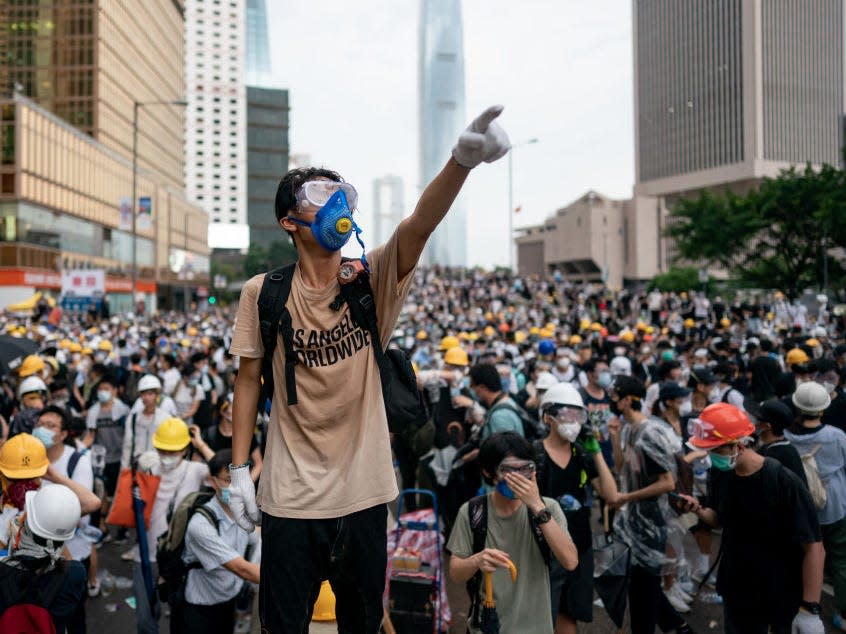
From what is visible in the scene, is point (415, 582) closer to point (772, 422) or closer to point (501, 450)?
point (501, 450)

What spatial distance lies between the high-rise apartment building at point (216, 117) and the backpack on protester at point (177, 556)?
134501 mm

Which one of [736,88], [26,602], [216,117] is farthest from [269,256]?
[26,602]

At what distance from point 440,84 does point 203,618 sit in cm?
16932

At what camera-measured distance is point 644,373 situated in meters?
11.7

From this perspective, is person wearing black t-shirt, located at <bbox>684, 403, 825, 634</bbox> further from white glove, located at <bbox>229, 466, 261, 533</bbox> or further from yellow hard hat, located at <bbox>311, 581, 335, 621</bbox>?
white glove, located at <bbox>229, 466, 261, 533</bbox>

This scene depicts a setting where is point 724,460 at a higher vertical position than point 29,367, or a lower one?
lower

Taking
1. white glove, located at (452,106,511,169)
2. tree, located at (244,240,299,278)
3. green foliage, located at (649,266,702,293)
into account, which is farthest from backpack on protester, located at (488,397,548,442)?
tree, located at (244,240,299,278)

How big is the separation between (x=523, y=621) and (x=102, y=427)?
643 cm

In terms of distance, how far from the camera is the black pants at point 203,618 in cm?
436

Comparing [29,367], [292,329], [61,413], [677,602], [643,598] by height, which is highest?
[292,329]

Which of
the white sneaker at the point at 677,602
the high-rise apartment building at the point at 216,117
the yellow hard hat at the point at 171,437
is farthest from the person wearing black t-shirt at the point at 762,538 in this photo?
the high-rise apartment building at the point at 216,117

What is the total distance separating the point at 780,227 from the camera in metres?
36.2

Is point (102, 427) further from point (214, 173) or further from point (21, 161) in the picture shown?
point (214, 173)

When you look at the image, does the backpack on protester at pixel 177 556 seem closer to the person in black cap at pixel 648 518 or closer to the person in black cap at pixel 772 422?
the person in black cap at pixel 648 518
